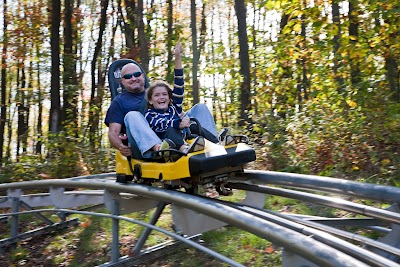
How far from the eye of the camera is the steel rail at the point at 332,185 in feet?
12.1

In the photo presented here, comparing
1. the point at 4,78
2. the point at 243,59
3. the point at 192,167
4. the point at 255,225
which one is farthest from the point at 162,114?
the point at 4,78

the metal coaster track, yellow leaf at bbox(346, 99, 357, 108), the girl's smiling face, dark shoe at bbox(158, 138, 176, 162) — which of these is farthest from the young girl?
yellow leaf at bbox(346, 99, 357, 108)

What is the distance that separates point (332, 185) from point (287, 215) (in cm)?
45

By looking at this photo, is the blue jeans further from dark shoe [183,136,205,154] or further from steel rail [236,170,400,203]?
steel rail [236,170,400,203]

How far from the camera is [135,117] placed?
438cm

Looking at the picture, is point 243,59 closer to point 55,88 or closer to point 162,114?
point 55,88

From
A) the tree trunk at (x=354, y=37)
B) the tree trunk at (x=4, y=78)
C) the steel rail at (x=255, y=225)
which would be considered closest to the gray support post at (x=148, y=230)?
the steel rail at (x=255, y=225)

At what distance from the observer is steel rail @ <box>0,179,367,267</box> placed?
2.29 meters

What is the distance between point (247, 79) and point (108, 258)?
612 cm

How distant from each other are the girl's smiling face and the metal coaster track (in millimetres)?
809

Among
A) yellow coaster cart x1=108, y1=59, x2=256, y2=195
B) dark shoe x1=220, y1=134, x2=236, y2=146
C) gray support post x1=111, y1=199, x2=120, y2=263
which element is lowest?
gray support post x1=111, y1=199, x2=120, y2=263

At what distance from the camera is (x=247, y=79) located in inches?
415

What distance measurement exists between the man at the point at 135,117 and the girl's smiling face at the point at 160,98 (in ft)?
0.63

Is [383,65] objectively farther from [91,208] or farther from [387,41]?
[91,208]
